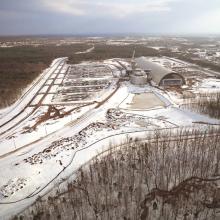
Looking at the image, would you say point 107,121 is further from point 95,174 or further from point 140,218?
point 140,218

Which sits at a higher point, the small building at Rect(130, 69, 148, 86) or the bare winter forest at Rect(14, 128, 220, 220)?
the small building at Rect(130, 69, 148, 86)

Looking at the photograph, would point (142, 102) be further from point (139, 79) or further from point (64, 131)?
point (64, 131)

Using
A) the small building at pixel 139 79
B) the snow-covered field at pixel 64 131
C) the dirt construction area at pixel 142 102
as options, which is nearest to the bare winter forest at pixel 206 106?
the snow-covered field at pixel 64 131

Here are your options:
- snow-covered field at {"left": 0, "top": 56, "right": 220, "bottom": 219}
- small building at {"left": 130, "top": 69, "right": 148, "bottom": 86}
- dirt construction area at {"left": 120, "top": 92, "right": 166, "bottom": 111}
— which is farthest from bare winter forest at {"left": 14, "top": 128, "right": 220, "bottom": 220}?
small building at {"left": 130, "top": 69, "right": 148, "bottom": 86}

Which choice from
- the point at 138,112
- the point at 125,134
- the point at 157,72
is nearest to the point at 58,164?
the point at 125,134

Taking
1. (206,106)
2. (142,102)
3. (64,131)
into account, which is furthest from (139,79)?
(64,131)

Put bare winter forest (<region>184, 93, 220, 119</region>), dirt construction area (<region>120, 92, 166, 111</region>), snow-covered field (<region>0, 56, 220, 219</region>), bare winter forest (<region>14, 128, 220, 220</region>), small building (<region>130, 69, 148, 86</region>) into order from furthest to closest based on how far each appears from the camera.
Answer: small building (<region>130, 69, 148, 86</region>) → dirt construction area (<region>120, 92, 166, 111</region>) → bare winter forest (<region>184, 93, 220, 119</region>) → snow-covered field (<region>0, 56, 220, 219</region>) → bare winter forest (<region>14, 128, 220, 220</region>)

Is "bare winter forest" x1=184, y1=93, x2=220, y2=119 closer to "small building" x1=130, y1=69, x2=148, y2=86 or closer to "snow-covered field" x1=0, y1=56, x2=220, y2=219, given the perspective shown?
"snow-covered field" x1=0, y1=56, x2=220, y2=219

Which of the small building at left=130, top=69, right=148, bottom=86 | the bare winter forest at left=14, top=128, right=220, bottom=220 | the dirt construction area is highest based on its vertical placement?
the small building at left=130, top=69, right=148, bottom=86

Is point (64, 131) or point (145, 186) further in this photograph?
point (64, 131)
